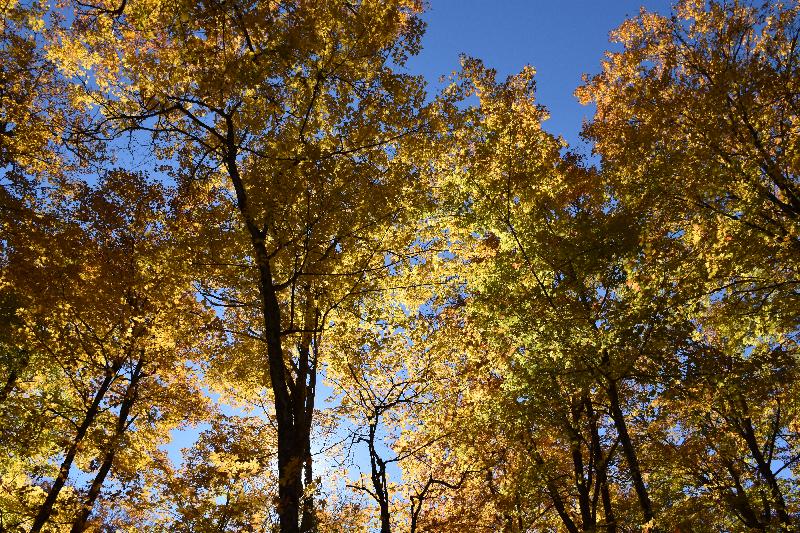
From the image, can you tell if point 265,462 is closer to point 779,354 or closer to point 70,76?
point 70,76

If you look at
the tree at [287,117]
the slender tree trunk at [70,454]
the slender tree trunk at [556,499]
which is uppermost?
the tree at [287,117]

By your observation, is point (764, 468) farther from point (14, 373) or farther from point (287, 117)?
point (14, 373)

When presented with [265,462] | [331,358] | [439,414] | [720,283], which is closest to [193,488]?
[265,462]

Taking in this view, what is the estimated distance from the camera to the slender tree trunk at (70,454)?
9992 millimetres

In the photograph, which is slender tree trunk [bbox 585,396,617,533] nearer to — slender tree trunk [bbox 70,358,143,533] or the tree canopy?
the tree canopy

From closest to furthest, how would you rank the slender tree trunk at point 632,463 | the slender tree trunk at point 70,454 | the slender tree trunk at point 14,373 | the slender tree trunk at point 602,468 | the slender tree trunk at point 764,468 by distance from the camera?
1. the slender tree trunk at point 632,463
2. the slender tree trunk at point 602,468
3. the slender tree trunk at point 70,454
4. the slender tree trunk at point 764,468
5. the slender tree trunk at point 14,373

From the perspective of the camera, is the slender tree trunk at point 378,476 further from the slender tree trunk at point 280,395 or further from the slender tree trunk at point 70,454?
the slender tree trunk at point 70,454

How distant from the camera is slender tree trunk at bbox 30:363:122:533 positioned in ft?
32.8

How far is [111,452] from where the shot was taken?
1177 centimetres

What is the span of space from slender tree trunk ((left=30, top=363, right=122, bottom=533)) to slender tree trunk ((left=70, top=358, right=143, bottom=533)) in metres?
0.62

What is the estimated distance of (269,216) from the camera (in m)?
7.38

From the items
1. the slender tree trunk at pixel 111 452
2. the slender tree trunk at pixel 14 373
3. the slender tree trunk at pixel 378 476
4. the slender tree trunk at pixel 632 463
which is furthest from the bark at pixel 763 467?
the slender tree trunk at pixel 14 373

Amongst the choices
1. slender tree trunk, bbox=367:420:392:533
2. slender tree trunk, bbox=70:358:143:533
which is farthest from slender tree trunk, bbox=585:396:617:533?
slender tree trunk, bbox=70:358:143:533

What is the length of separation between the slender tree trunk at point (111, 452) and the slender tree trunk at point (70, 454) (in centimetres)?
62
